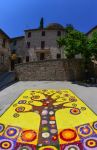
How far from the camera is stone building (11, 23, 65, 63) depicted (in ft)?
149

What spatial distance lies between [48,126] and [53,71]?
18.0 m

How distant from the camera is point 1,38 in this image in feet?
119

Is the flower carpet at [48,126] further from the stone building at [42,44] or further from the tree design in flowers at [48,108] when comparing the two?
the stone building at [42,44]

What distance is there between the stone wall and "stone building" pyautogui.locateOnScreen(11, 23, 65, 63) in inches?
617

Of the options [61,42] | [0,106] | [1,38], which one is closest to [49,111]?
[0,106]

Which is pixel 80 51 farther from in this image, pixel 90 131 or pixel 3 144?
pixel 3 144

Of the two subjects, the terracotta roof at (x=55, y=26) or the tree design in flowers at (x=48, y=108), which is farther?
the terracotta roof at (x=55, y=26)

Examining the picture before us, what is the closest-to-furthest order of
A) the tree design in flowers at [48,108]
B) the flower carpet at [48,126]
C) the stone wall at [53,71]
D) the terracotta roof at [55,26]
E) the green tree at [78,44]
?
the flower carpet at [48,126], the tree design in flowers at [48,108], the green tree at [78,44], the stone wall at [53,71], the terracotta roof at [55,26]

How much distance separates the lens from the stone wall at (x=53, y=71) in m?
28.9

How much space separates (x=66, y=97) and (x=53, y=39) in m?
29.6

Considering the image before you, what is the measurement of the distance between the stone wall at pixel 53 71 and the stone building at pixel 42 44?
15.7 metres

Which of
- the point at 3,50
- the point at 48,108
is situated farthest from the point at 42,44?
the point at 48,108

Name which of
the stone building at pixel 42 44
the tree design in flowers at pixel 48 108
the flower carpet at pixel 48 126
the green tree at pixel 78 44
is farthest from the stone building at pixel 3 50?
the flower carpet at pixel 48 126

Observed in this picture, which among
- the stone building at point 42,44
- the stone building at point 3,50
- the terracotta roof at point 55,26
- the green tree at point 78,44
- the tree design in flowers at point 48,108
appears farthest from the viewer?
the terracotta roof at point 55,26
